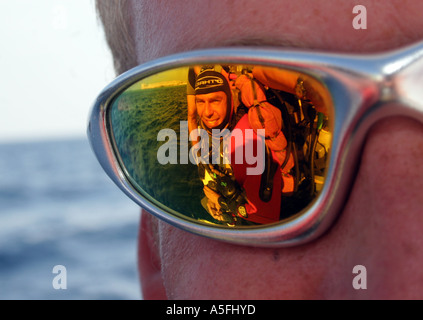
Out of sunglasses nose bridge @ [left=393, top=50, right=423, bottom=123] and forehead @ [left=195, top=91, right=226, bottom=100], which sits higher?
forehead @ [left=195, top=91, right=226, bottom=100]

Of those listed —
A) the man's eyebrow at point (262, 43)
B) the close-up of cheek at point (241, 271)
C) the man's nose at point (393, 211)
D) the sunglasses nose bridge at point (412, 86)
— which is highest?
the man's eyebrow at point (262, 43)

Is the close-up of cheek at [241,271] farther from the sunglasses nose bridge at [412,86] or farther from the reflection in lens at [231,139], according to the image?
the sunglasses nose bridge at [412,86]

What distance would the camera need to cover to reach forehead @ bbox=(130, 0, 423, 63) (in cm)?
76

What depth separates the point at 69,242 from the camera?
39.9 feet

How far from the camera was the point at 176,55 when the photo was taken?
2.91 ft

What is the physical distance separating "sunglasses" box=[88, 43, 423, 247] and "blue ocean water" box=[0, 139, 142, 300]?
7610mm

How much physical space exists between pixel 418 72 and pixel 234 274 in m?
0.50

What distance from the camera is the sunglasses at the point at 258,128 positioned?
2.41ft

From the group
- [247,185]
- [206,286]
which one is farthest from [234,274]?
[247,185]
